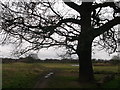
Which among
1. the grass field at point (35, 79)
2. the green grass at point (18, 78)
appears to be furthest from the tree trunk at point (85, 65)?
the green grass at point (18, 78)

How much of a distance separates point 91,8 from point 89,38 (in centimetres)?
449

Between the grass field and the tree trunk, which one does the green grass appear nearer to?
the grass field

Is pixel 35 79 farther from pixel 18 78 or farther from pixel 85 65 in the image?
pixel 85 65

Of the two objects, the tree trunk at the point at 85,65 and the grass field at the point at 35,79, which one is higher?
the tree trunk at the point at 85,65

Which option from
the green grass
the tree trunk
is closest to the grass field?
the green grass

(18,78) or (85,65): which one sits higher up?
(85,65)

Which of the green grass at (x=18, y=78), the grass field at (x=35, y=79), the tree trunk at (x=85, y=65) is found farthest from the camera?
the tree trunk at (x=85, y=65)

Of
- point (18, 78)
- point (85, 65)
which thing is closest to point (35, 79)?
point (18, 78)

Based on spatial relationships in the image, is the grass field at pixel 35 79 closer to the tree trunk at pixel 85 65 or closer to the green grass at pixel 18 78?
the green grass at pixel 18 78

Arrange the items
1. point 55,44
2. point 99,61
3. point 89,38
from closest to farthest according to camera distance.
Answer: point 89,38 < point 55,44 < point 99,61

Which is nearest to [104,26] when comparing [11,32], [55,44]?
[55,44]

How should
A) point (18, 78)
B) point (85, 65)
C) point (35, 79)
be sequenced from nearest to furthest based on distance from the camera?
point (85, 65), point (18, 78), point (35, 79)

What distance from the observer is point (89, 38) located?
22734 mm

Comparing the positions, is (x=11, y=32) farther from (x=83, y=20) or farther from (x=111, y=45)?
(x=111, y=45)
